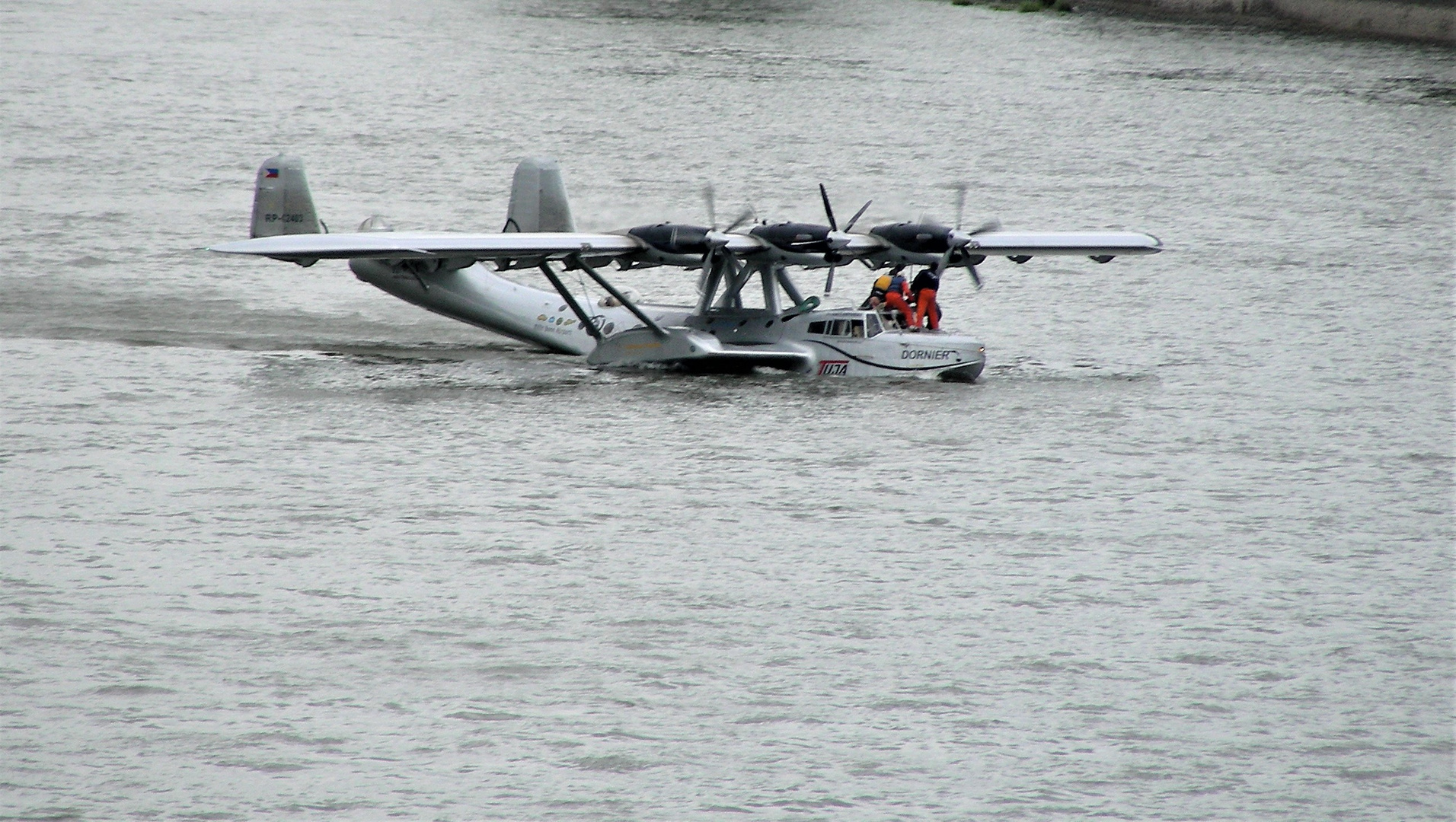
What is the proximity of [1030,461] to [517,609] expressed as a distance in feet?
40.7

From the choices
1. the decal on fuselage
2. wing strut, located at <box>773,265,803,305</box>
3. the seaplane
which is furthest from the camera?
wing strut, located at <box>773,265,803,305</box>

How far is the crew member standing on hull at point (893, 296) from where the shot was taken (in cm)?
3894

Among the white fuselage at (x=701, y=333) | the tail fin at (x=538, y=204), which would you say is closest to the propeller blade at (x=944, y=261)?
the white fuselage at (x=701, y=333)

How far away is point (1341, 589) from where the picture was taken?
93.6ft

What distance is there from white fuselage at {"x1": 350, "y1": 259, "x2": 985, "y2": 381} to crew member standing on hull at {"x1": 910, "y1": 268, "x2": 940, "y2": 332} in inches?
29.8

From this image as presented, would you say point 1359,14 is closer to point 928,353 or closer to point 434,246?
point 928,353

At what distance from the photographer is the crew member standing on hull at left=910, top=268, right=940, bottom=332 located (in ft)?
128

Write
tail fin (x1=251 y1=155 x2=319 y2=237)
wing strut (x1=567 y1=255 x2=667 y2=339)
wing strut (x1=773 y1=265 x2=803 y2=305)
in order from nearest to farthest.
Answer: wing strut (x1=567 y1=255 x2=667 y2=339) < wing strut (x1=773 y1=265 x2=803 y2=305) < tail fin (x1=251 y1=155 x2=319 y2=237)

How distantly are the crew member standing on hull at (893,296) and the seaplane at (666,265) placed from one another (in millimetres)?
163

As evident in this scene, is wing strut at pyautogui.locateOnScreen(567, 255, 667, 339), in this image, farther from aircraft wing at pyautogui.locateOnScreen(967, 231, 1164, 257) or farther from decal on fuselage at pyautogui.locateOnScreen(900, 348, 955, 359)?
aircraft wing at pyautogui.locateOnScreen(967, 231, 1164, 257)

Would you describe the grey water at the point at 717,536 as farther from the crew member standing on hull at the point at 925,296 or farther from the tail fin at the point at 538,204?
the crew member standing on hull at the point at 925,296

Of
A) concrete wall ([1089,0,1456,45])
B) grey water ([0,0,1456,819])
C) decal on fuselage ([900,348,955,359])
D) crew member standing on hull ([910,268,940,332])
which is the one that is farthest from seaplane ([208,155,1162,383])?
concrete wall ([1089,0,1456,45])

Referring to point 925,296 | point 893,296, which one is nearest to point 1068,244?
point 925,296

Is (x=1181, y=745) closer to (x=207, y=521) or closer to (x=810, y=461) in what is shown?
(x=810, y=461)
